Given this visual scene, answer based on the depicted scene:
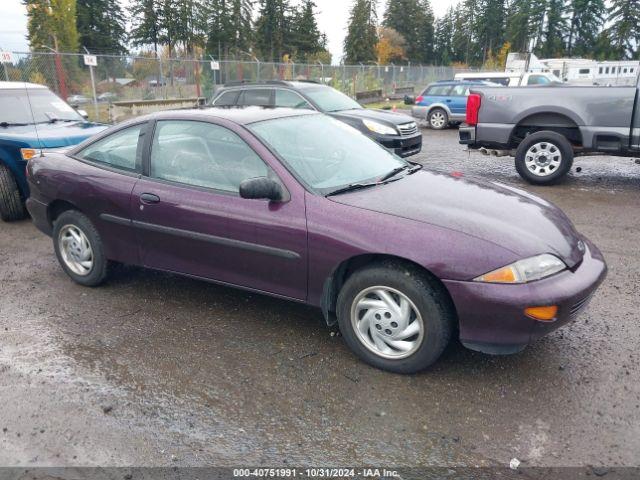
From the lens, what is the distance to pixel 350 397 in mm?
3016

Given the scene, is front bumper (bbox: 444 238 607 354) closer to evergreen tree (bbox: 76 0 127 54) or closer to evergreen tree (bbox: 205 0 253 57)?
evergreen tree (bbox: 76 0 127 54)

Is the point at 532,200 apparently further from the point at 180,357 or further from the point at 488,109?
the point at 488,109

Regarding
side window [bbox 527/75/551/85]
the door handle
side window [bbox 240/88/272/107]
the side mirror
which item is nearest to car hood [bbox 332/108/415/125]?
side window [bbox 240/88/272/107]

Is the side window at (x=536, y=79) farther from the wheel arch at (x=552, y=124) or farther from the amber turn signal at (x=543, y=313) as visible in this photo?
the amber turn signal at (x=543, y=313)

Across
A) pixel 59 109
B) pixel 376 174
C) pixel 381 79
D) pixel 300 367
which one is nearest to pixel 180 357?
pixel 300 367

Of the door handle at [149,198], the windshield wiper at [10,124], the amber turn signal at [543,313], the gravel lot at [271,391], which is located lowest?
the gravel lot at [271,391]

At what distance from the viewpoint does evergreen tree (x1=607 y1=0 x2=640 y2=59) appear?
67000 millimetres

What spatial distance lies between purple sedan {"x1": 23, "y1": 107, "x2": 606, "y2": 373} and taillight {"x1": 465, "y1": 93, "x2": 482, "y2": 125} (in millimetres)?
4582

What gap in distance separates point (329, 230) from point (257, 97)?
26.0ft

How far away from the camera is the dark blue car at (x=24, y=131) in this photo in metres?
6.42

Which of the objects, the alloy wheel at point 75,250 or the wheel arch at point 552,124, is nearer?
the alloy wheel at point 75,250

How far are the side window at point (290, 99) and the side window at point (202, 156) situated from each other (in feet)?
20.1

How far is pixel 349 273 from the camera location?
3.39 m

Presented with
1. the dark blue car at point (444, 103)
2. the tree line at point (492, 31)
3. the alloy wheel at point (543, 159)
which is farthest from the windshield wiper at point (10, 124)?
the tree line at point (492, 31)
